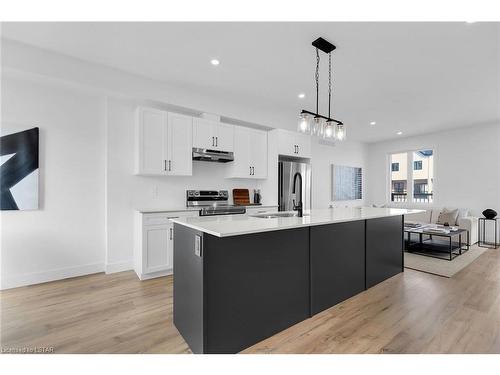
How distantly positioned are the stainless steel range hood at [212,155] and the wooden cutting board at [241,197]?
63cm

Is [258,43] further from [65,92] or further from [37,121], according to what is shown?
[37,121]

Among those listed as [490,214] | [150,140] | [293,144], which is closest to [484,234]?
[490,214]

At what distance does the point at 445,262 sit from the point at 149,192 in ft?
15.3

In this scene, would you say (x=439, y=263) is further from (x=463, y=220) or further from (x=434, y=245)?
(x=463, y=220)

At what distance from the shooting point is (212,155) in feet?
12.7

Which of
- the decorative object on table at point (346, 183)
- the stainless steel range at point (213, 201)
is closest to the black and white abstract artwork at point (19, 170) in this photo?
the stainless steel range at point (213, 201)

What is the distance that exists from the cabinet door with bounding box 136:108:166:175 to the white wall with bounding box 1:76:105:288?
64cm

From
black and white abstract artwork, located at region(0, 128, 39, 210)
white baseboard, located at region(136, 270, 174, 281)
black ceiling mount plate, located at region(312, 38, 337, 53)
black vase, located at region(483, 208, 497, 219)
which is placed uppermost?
black ceiling mount plate, located at region(312, 38, 337, 53)

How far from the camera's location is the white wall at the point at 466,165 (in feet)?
17.2

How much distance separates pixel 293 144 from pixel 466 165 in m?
4.16

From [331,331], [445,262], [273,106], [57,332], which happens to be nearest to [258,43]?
[273,106]

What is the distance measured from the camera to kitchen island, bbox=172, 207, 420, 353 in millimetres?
1631

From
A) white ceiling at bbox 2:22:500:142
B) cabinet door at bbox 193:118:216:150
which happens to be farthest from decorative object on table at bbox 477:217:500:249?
cabinet door at bbox 193:118:216:150

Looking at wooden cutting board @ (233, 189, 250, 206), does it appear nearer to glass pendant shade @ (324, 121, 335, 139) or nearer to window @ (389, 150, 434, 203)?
glass pendant shade @ (324, 121, 335, 139)
